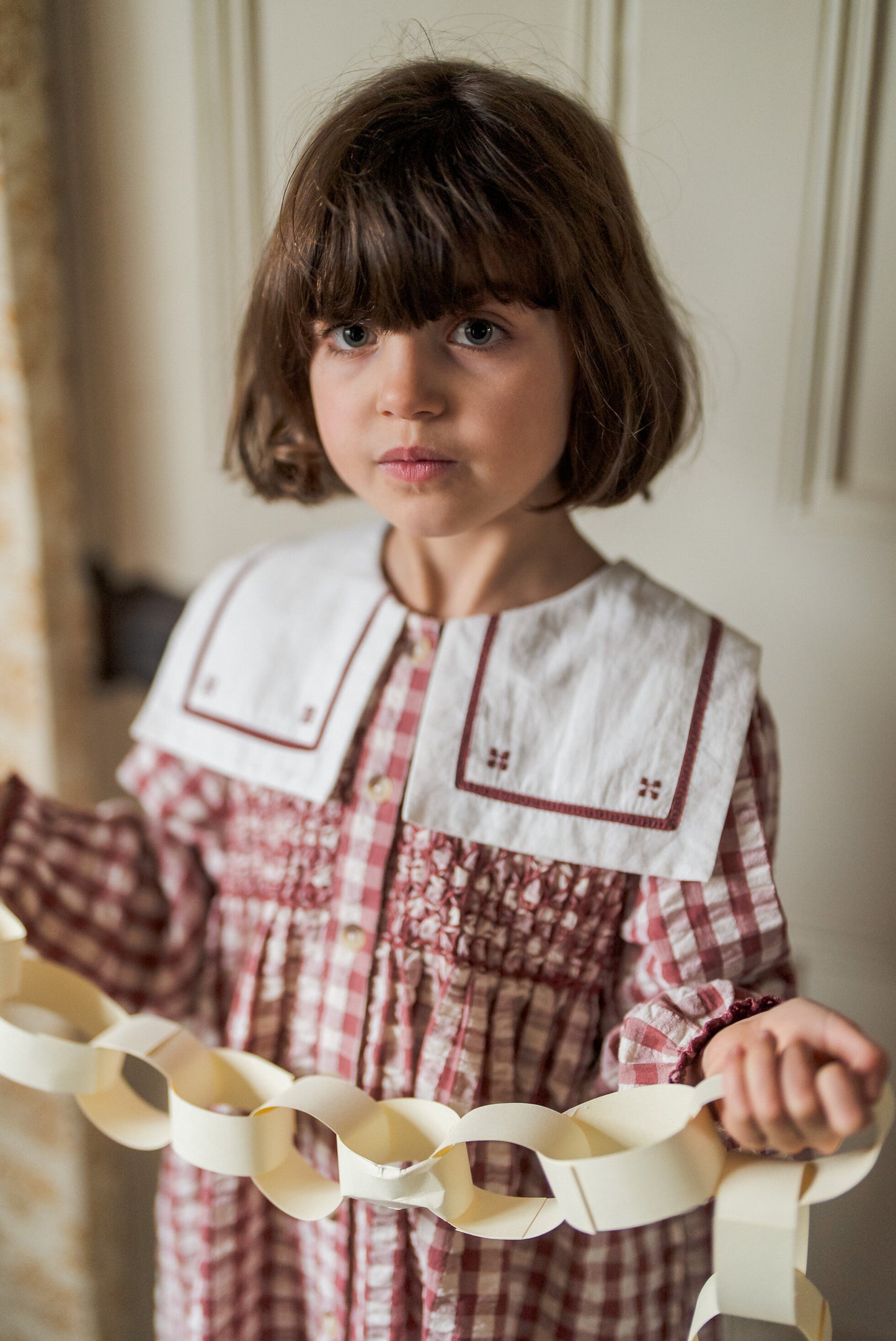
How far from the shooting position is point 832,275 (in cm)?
68

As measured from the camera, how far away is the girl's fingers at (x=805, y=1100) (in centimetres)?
44

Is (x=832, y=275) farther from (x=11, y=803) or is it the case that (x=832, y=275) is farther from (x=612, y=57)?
(x=11, y=803)

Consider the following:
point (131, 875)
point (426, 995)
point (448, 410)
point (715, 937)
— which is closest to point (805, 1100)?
point (715, 937)

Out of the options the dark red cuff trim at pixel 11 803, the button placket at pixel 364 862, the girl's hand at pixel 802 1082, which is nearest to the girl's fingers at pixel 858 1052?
the girl's hand at pixel 802 1082

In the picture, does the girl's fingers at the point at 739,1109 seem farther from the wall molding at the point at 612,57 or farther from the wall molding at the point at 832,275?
the wall molding at the point at 612,57

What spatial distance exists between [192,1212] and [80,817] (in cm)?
27

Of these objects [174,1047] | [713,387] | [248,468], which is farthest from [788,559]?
[174,1047]

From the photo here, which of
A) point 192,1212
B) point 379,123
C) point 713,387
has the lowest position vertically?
point 192,1212

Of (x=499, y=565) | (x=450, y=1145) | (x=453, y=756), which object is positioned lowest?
(x=450, y=1145)

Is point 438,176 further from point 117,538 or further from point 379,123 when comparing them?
point 117,538

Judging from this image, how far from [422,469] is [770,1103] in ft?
1.10

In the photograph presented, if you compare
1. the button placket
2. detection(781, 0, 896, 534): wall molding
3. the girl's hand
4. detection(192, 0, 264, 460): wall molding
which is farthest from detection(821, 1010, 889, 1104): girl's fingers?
detection(192, 0, 264, 460): wall molding

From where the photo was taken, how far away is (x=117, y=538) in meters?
0.91

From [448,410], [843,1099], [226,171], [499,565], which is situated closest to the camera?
[843,1099]
